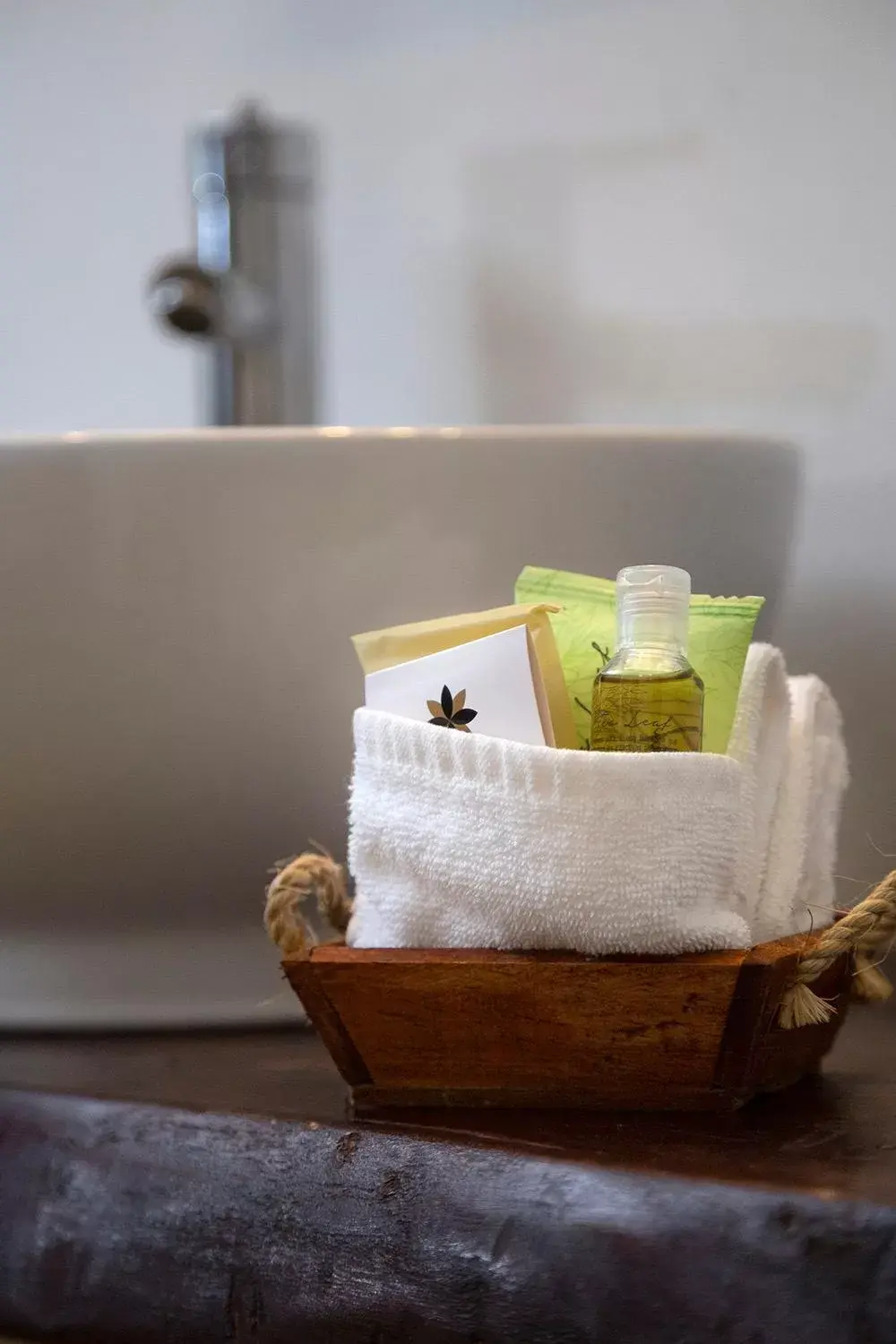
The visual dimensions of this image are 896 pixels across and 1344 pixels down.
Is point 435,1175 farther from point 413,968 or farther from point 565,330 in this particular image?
point 565,330

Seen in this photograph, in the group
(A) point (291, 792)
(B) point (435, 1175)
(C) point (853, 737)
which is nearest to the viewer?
(B) point (435, 1175)

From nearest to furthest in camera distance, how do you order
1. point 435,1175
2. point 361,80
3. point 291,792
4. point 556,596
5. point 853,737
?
point 435,1175 < point 556,596 < point 291,792 < point 853,737 < point 361,80

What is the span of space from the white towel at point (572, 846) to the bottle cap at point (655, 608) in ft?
0.17

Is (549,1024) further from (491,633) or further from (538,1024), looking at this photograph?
(491,633)

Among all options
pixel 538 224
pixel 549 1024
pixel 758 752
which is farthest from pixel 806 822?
pixel 538 224

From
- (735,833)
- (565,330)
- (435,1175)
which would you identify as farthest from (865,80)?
(435,1175)

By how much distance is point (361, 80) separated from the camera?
1.01 meters

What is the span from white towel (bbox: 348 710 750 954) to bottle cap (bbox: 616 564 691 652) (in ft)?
0.17

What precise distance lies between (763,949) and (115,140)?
3.29 feet

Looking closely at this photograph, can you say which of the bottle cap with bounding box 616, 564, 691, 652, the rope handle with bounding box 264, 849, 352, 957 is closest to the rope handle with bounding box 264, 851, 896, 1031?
the rope handle with bounding box 264, 849, 352, 957

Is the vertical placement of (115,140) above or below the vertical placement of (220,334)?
above

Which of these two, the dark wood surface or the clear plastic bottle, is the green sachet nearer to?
the clear plastic bottle

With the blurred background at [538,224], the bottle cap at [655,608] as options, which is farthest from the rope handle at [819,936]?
the blurred background at [538,224]

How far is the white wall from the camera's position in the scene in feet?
2.72
